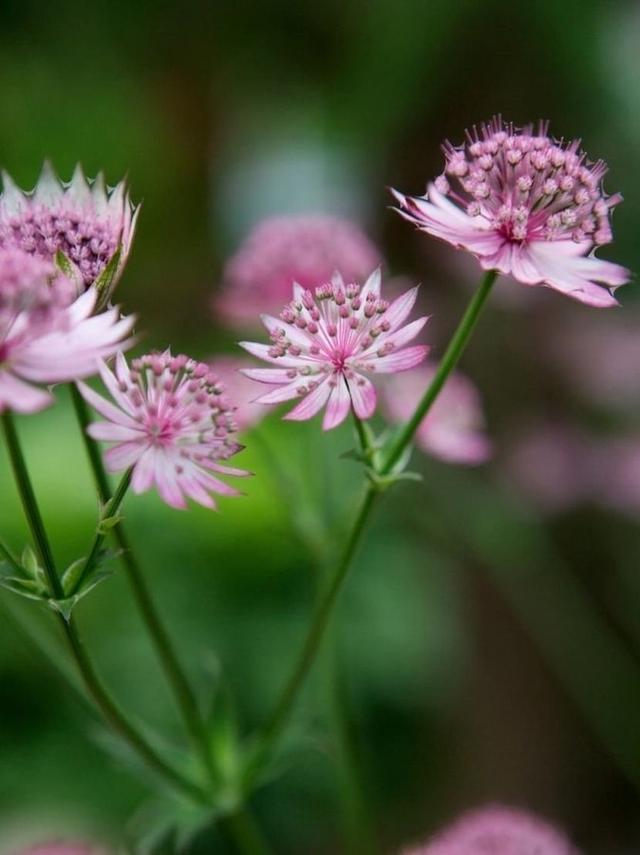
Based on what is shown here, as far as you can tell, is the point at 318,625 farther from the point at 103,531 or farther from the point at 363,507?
the point at 103,531

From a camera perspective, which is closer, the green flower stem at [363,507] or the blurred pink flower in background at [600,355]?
the green flower stem at [363,507]

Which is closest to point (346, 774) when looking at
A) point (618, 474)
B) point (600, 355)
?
point (618, 474)

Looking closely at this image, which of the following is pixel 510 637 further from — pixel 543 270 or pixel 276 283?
pixel 543 270

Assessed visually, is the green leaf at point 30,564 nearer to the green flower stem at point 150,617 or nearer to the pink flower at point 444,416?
the green flower stem at point 150,617

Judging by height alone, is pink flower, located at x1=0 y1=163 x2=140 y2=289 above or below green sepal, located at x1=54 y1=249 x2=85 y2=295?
above

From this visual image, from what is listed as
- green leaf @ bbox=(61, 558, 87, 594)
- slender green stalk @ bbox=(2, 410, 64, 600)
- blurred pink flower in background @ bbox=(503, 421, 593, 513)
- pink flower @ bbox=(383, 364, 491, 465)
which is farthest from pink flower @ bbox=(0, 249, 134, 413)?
blurred pink flower in background @ bbox=(503, 421, 593, 513)


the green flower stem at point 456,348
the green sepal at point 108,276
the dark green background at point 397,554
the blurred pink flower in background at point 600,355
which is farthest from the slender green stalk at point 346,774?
the blurred pink flower in background at point 600,355

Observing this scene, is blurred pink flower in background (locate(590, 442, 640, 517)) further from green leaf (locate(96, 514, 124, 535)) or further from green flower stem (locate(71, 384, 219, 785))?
green leaf (locate(96, 514, 124, 535))
